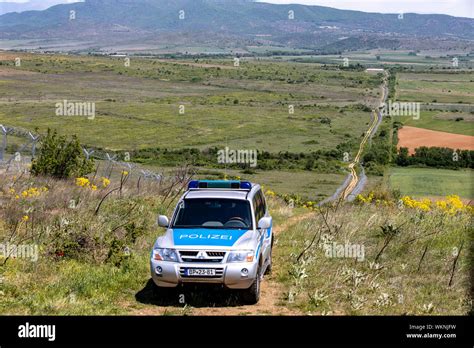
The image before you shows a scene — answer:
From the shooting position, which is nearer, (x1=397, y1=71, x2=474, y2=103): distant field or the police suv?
the police suv

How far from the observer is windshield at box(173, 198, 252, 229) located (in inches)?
443

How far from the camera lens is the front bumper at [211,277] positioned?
9961 mm

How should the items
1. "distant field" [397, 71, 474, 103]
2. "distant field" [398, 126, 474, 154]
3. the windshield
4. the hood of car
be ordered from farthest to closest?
1. "distant field" [397, 71, 474, 103]
2. "distant field" [398, 126, 474, 154]
3. the windshield
4. the hood of car

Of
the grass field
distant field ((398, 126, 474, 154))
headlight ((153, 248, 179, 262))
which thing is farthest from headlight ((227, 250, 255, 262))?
distant field ((398, 126, 474, 154))

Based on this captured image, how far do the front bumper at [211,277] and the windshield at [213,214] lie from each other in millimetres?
1222

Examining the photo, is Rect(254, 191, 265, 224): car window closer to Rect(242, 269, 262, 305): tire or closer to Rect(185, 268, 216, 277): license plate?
Rect(242, 269, 262, 305): tire

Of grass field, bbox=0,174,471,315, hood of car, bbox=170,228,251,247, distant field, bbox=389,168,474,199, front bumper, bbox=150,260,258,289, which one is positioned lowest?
distant field, bbox=389,168,474,199

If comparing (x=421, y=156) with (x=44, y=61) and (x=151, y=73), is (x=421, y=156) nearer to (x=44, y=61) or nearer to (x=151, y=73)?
(x=151, y=73)

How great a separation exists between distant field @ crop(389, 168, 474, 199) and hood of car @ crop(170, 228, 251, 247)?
4453 centimetres

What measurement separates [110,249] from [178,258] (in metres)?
2.55

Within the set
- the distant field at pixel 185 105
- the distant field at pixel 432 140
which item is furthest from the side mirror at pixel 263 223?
the distant field at pixel 432 140

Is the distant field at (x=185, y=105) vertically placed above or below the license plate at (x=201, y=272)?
below

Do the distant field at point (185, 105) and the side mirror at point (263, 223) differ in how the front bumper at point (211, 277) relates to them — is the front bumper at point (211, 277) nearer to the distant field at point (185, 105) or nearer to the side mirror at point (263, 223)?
the side mirror at point (263, 223)

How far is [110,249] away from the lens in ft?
40.0
